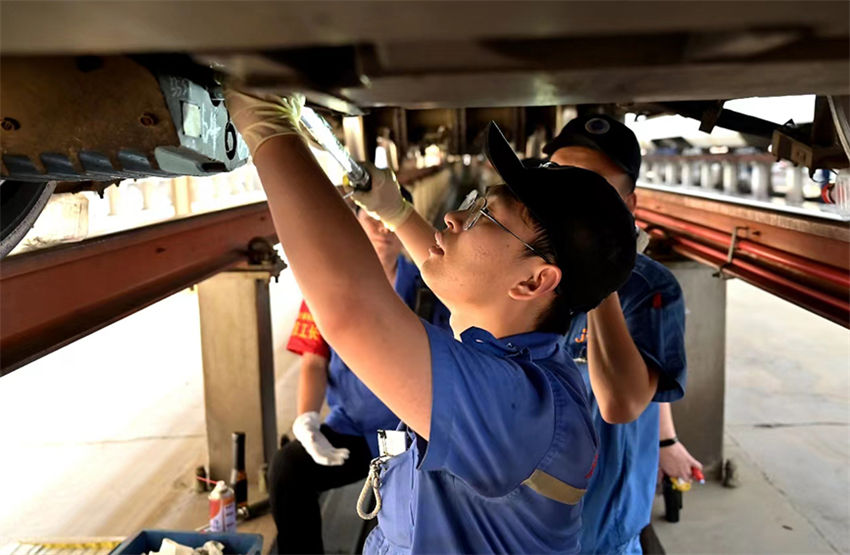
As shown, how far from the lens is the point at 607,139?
1.81 m

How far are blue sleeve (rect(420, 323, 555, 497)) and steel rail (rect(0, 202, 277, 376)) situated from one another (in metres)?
0.81

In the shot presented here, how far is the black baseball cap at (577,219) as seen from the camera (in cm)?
111

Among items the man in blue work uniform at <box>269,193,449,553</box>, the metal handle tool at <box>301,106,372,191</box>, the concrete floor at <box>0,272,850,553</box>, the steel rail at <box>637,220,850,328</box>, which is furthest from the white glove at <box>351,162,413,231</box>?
the concrete floor at <box>0,272,850,553</box>

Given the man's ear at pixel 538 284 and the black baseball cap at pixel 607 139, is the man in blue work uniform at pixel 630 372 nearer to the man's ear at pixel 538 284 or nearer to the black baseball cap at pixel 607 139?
the black baseball cap at pixel 607 139

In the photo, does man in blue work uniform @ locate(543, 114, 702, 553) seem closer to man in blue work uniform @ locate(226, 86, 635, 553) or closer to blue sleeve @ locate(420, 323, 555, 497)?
man in blue work uniform @ locate(226, 86, 635, 553)

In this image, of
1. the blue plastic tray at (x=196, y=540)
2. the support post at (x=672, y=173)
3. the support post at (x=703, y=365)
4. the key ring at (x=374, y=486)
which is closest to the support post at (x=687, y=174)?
the support post at (x=672, y=173)

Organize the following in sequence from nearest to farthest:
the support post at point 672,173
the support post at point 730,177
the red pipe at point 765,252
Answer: the red pipe at point 765,252 → the support post at point 730,177 → the support post at point 672,173

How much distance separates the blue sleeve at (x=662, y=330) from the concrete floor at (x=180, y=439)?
1870 mm

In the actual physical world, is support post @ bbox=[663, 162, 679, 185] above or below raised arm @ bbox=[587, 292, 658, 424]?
above

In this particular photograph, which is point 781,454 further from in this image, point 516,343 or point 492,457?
point 492,457

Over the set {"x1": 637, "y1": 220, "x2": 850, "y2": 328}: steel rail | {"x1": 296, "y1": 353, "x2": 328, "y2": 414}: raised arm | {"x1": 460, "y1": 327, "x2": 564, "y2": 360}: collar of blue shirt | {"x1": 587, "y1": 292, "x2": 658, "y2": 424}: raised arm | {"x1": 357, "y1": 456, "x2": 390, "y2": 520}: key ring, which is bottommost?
{"x1": 296, "y1": 353, "x2": 328, "y2": 414}: raised arm

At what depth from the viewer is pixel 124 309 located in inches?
64.7

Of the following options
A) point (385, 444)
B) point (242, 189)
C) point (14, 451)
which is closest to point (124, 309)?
point (385, 444)

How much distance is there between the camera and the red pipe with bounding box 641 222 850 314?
174 centimetres
